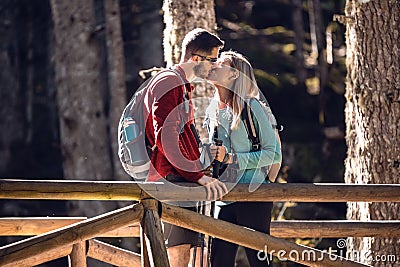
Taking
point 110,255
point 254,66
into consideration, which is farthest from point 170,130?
point 254,66

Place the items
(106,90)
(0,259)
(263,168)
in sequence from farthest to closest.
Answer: (106,90)
(263,168)
(0,259)

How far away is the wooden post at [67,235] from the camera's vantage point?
17.4 ft

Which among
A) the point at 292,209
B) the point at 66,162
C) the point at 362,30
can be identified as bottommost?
the point at 292,209

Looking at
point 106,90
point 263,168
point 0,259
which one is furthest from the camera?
point 106,90

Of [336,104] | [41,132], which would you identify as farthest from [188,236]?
[41,132]

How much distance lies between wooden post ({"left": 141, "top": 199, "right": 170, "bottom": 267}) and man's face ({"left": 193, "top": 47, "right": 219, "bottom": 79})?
3.06ft

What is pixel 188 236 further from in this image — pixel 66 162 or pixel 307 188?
pixel 66 162

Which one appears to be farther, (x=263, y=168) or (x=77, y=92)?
(x=77, y=92)

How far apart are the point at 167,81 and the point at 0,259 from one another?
4.98 feet

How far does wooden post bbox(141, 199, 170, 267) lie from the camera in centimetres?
543

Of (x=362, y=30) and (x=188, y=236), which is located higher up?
(x=362, y=30)

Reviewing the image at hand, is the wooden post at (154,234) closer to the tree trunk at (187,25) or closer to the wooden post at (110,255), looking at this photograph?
the wooden post at (110,255)

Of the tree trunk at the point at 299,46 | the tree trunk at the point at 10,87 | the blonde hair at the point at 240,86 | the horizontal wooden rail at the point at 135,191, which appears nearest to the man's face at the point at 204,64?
the blonde hair at the point at 240,86

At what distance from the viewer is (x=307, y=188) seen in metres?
6.14
